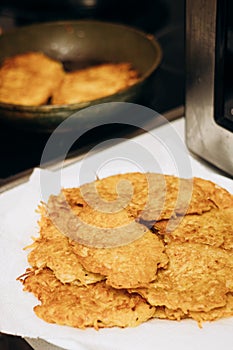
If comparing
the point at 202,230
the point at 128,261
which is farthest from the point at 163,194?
the point at 128,261

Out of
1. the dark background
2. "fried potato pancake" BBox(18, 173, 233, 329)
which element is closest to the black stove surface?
the dark background

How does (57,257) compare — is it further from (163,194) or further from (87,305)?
(163,194)

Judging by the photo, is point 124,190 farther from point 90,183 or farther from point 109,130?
point 109,130

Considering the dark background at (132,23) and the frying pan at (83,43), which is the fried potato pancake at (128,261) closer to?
the dark background at (132,23)

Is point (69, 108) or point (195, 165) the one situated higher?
point (69, 108)

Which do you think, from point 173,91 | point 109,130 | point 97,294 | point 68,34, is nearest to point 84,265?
point 97,294

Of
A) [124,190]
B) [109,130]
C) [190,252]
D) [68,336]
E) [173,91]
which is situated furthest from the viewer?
[173,91]

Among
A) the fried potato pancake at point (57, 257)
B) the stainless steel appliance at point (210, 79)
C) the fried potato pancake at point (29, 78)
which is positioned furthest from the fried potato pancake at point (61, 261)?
the fried potato pancake at point (29, 78)
